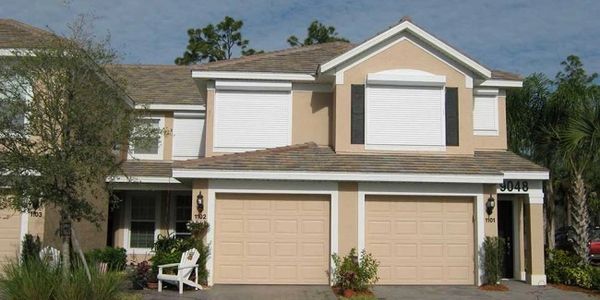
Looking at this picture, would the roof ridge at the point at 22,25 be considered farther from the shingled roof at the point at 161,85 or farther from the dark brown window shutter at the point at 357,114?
the dark brown window shutter at the point at 357,114

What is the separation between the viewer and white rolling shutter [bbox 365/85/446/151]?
57.3 feet

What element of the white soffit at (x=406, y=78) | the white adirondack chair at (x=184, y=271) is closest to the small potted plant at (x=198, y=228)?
the white adirondack chair at (x=184, y=271)

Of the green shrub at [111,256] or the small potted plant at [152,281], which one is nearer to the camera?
the small potted plant at [152,281]

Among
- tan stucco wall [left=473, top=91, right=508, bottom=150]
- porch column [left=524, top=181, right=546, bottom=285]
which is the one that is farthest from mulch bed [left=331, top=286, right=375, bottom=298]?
tan stucco wall [left=473, top=91, right=508, bottom=150]

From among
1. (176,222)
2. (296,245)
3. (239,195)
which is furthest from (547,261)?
(176,222)

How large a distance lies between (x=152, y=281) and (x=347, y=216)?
5.08 m

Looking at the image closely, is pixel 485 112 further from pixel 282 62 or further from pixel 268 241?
pixel 268 241

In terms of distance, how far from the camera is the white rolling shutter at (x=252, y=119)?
60.5 feet

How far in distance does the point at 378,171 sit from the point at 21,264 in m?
8.54

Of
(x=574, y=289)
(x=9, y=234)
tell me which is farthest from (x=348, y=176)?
(x=9, y=234)

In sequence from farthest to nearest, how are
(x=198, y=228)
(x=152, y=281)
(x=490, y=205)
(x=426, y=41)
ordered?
(x=426, y=41), (x=490, y=205), (x=198, y=228), (x=152, y=281)

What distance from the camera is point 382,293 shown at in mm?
14852

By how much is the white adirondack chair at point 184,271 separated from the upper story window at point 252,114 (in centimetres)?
420

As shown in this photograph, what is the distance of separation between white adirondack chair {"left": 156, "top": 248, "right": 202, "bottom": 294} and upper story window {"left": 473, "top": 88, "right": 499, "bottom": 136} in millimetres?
9405
